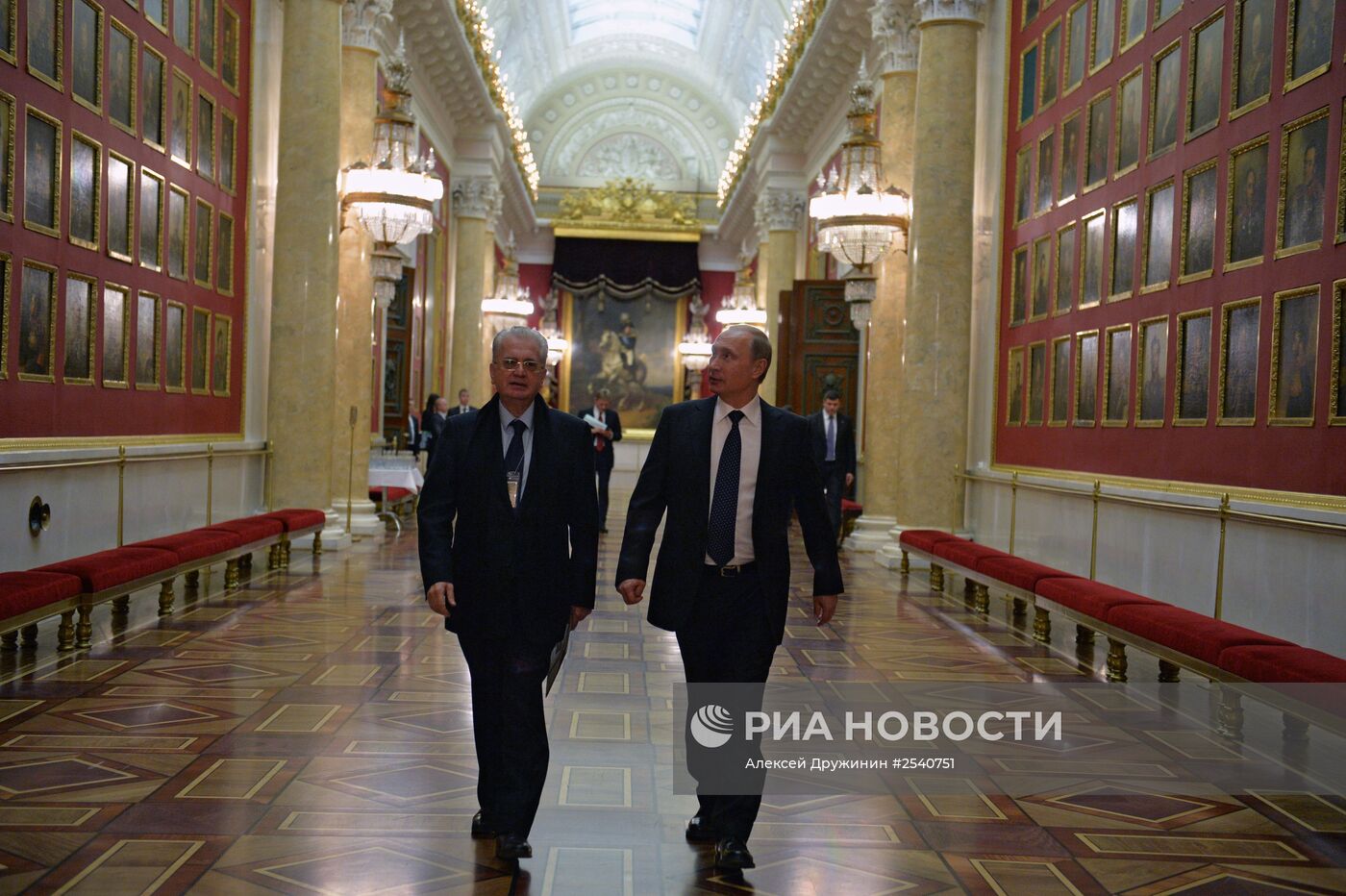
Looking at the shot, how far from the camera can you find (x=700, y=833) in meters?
4.48

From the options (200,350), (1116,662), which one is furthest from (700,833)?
(200,350)

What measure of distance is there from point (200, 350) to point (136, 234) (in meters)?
1.82

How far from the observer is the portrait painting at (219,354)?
12.2 metres

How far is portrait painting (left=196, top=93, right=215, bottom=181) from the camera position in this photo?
11.6 metres

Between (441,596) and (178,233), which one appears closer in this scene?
(441,596)

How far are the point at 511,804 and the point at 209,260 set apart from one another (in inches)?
357

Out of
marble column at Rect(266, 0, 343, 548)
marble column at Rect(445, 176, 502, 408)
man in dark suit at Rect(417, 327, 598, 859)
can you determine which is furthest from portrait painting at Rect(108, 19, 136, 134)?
marble column at Rect(445, 176, 502, 408)

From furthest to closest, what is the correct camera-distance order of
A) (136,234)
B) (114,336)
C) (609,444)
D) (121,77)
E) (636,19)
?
(636,19), (609,444), (136,234), (114,336), (121,77)

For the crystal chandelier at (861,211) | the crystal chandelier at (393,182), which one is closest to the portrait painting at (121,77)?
the crystal chandelier at (393,182)

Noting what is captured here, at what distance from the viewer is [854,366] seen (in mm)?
19297

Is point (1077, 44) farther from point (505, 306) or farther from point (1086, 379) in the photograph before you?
point (505, 306)

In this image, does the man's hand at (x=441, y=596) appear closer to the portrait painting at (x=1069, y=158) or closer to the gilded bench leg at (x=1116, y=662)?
the gilded bench leg at (x=1116, y=662)

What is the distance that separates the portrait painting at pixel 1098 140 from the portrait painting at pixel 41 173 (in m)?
7.75

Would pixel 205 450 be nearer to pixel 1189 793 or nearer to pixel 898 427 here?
pixel 898 427
